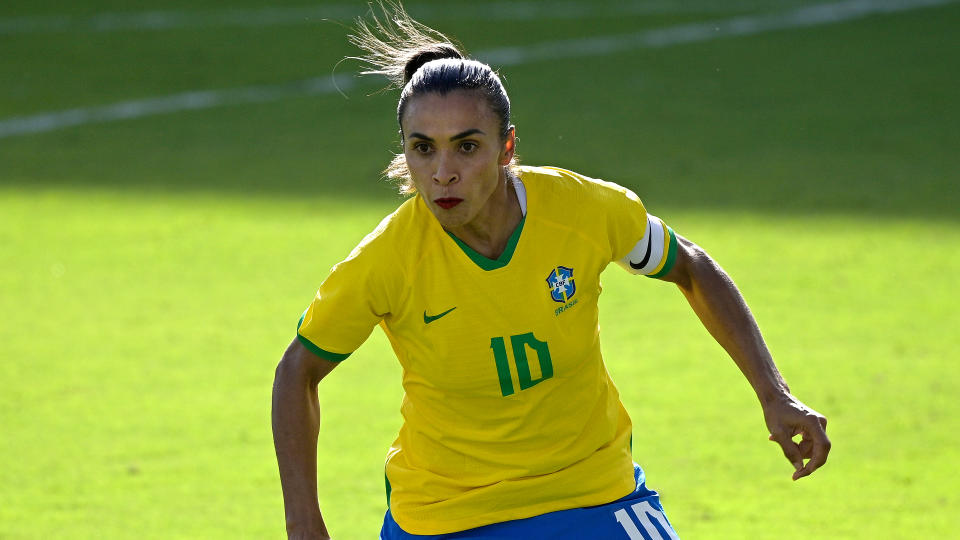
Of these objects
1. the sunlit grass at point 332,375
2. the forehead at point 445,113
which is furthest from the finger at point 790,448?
the sunlit grass at point 332,375

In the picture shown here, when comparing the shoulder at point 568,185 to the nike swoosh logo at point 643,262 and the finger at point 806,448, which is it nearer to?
the nike swoosh logo at point 643,262

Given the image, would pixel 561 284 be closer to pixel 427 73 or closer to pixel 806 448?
pixel 427 73

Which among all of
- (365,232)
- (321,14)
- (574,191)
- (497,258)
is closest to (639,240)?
(574,191)

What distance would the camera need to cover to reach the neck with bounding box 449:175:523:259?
3.53m

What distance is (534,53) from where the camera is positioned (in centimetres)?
1327

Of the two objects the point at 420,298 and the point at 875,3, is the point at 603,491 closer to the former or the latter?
the point at 420,298

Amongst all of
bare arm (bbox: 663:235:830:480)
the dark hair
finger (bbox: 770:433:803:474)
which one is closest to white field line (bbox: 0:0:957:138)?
the dark hair

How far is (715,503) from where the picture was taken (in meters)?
5.27

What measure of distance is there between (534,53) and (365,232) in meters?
5.11

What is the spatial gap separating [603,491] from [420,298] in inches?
25.9

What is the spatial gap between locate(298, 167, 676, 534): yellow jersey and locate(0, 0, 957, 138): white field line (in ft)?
26.3

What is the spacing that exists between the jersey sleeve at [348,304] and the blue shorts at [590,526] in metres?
0.54

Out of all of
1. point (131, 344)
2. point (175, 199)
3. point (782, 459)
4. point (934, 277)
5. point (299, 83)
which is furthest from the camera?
point (299, 83)

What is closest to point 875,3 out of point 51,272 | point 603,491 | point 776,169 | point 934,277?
point 776,169
